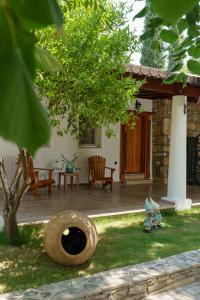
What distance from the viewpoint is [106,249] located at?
552cm

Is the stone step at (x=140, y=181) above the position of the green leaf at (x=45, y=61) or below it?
below

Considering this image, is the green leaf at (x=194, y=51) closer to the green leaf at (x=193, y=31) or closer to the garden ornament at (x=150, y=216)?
the green leaf at (x=193, y=31)

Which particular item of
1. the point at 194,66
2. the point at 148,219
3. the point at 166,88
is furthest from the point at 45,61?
the point at 166,88

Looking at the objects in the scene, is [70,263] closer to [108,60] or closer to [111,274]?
[111,274]

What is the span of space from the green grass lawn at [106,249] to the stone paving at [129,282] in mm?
242

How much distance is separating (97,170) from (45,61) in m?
10.5

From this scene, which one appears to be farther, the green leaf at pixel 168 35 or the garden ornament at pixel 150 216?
the garden ornament at pixel 150 216

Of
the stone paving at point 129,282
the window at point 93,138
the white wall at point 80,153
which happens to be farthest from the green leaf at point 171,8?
the window at point 93,138

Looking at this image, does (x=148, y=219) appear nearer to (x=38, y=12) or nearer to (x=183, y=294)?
(x=183, y=294)

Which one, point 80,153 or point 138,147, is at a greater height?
point 138,147

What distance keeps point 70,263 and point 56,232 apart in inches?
16.8

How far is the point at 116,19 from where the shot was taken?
15.7ft

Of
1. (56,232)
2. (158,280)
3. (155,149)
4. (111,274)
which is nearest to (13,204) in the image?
(56,232)

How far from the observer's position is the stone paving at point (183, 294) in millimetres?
4492
